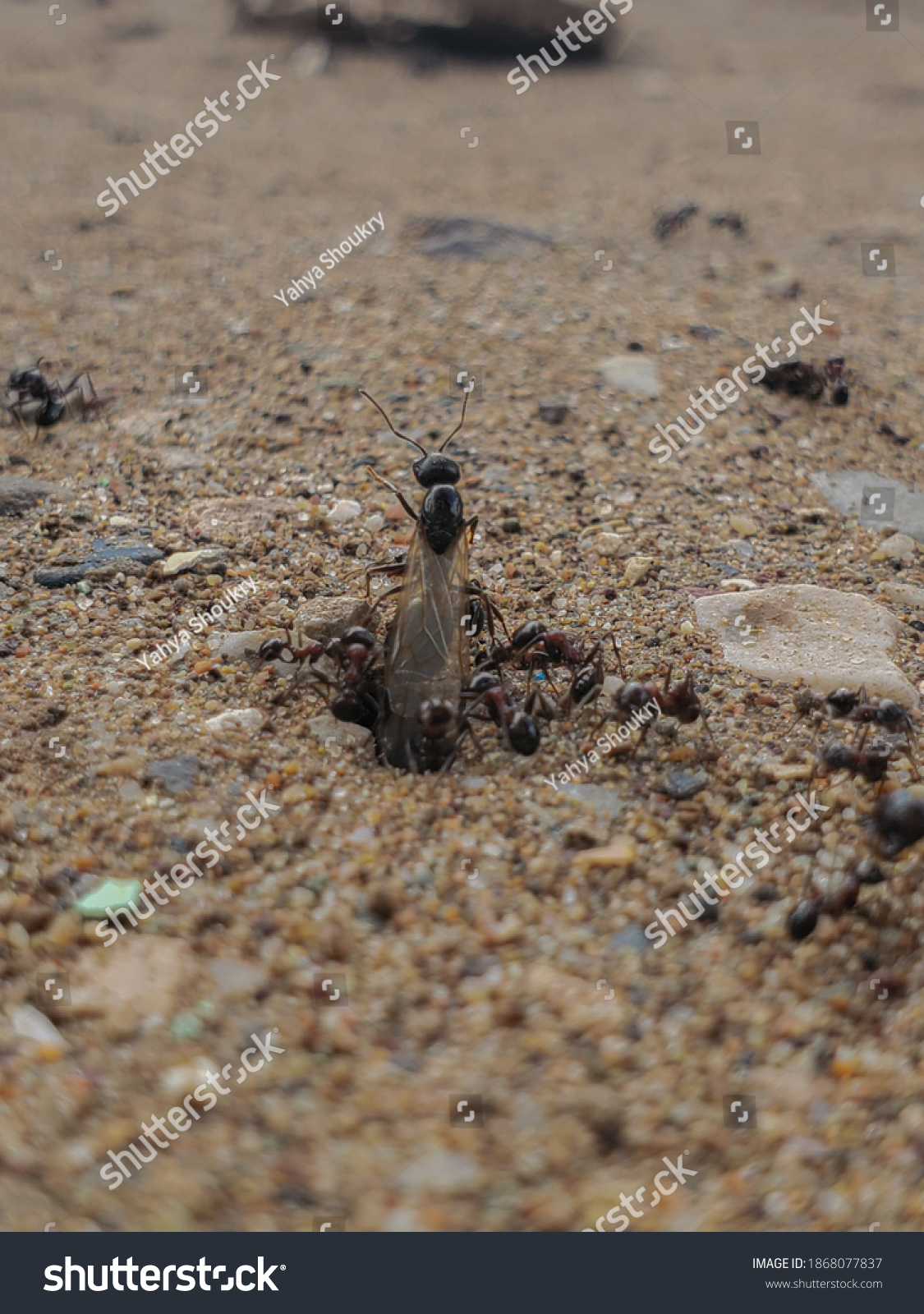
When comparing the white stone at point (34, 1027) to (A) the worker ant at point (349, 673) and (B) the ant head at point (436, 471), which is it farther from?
(B) the ant head at point (436, 471)

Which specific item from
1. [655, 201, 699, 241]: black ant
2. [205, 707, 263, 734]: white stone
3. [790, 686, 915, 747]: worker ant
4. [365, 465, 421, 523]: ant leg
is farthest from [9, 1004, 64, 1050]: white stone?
[655, 201, 699, 241]: black ant

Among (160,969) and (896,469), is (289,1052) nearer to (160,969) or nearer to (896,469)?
(160,969)

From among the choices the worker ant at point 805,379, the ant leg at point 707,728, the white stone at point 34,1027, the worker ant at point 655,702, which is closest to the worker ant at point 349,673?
the worker ant at point 655,702

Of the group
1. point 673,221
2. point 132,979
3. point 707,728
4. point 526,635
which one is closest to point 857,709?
point 707,728

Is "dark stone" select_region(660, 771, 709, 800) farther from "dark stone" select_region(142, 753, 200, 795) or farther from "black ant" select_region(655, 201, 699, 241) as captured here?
"black ant" select_region(655, 201, 699, 241)

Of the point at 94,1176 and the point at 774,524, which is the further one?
the point at 774,524

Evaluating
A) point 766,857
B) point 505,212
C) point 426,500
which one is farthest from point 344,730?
point 505,212
